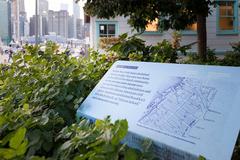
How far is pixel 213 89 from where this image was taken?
207 centimetres

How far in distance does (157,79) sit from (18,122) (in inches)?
36.8

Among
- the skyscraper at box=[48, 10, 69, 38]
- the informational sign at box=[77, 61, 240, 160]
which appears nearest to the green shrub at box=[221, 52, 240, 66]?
the informational sign at box=[77, 61, 240, 160]

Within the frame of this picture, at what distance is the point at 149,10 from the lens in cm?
876

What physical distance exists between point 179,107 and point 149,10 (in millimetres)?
6897

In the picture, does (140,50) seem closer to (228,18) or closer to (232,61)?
(232,61)

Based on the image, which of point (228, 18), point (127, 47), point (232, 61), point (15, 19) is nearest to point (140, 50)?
point (127, 47)

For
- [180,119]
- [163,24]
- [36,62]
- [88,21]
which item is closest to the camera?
[180,119]

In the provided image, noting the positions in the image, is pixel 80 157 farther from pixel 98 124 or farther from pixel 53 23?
pixel 53 23

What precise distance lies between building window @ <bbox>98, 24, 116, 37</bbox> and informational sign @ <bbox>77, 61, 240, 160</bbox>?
16592 mm

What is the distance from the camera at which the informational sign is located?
5.89 feet

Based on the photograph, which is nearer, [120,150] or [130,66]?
[120,150]

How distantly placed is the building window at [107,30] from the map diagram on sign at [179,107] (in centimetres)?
1705

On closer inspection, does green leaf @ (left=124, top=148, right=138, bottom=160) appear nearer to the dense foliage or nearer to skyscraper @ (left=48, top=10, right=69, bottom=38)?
the dense foliage

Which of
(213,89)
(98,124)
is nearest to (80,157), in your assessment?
(98,124)
